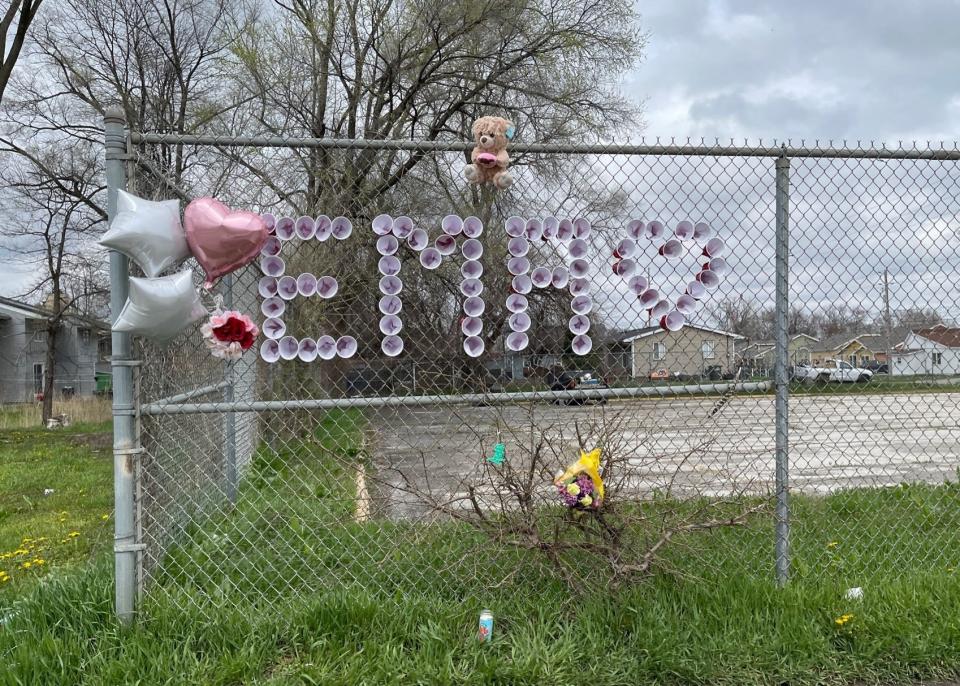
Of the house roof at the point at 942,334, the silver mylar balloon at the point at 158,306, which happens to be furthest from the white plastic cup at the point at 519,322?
the house roof at the point at 942,334

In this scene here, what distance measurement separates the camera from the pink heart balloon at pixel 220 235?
2732mm

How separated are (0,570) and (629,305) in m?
4.22

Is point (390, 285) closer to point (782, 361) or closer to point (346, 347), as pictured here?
point (346, 347)

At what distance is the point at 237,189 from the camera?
3.09 m

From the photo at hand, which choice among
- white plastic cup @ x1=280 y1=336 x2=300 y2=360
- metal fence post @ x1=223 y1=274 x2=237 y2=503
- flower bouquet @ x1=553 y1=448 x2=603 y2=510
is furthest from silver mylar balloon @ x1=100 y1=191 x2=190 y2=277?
metal fence post @ x1=223 y1=274 x2=237 y2=503

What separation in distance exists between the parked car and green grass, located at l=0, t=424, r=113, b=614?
2978 millimetres

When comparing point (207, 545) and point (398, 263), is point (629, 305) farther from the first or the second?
point (207, 545)

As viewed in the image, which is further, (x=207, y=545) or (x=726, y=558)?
(x=207, y=545)

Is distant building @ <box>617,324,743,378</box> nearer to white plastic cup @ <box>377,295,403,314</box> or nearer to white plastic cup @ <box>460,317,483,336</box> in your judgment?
white plastic cup @ <box>460,317,483,336</box>

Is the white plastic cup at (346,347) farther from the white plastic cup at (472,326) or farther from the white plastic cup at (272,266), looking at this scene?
the white plastic cup at (472,326)

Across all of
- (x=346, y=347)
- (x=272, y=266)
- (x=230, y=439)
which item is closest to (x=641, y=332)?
(x=346, y=347)

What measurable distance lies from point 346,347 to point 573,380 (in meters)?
1.10

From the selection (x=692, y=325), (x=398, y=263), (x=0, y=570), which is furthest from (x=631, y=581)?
(x=0, y=570)

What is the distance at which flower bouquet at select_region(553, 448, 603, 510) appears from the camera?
9.31ft
